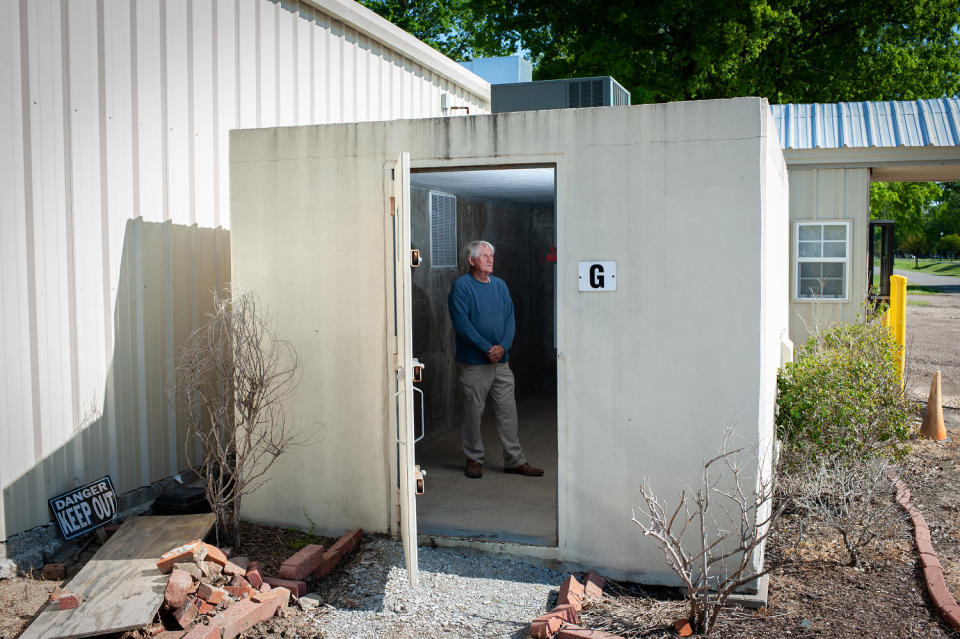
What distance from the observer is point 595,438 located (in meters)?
5.25

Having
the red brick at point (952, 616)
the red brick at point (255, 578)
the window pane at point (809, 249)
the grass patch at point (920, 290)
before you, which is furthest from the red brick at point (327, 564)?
the grass patch at point (920, 290)

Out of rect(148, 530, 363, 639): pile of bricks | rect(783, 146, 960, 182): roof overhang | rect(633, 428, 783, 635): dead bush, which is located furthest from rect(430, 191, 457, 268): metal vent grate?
rect(783, 146, 960, 182): roof overhang

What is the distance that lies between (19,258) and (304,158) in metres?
1.89

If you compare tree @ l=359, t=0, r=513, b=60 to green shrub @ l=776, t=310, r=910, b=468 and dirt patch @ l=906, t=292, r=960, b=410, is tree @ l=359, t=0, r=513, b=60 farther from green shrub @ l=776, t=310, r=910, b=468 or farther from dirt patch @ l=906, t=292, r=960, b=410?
green shrub @ l=776, t=310, r=910, b=468

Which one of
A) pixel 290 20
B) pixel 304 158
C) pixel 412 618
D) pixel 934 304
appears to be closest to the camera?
pixel 412 618

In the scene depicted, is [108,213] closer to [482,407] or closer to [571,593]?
[482,407]

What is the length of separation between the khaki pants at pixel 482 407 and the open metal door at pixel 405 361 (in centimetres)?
230

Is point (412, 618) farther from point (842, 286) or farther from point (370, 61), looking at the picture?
point (842, 286)

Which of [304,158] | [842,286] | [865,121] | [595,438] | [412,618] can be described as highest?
[865,121]

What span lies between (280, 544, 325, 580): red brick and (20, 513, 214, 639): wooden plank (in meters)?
0.63

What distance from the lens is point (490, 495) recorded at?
21.6 feet

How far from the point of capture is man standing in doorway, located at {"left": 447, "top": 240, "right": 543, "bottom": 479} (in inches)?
281

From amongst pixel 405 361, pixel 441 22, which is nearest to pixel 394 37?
pixel 405 361

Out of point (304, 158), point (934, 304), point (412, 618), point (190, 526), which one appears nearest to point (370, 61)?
point (304, 158)
